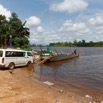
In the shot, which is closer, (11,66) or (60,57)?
(11,66)

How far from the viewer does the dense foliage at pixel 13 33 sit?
45.8 metres

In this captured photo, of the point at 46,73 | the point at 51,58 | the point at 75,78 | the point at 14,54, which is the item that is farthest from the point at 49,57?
the point at 75,78

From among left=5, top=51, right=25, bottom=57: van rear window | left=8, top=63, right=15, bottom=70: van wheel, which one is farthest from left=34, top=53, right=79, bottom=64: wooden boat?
left=8, top=63, right=15, bottom=70: van wheel

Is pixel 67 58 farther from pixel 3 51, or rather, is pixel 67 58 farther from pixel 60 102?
pixel 60 102

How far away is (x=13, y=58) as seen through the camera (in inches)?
770

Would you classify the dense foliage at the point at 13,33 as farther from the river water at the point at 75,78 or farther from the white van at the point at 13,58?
the white van at the point at 13,58

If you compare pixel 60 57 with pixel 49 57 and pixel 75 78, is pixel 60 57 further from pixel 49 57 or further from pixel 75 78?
pixel 75 78

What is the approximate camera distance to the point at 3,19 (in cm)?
4797

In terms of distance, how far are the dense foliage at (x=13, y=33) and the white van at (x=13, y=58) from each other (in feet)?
77.5

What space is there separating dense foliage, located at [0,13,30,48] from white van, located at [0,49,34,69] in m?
23.6

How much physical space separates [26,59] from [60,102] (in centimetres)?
1389

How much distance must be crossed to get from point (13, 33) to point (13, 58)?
28178 millimetres

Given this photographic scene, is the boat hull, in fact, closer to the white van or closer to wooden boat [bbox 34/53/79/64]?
wooden boat [bbox 34/53/79/64]

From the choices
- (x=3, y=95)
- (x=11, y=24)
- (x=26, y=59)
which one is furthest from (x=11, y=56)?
(x=11, y=24)
